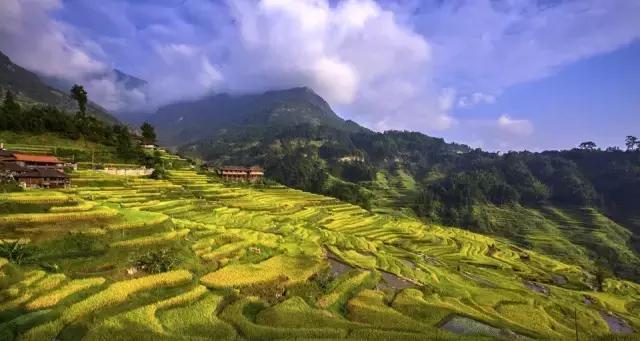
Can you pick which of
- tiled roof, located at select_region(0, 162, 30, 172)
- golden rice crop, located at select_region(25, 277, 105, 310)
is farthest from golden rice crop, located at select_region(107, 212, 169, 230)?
tiled roof, located at select_region(0, 162, 30, 172)

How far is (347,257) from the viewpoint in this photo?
43906 mm

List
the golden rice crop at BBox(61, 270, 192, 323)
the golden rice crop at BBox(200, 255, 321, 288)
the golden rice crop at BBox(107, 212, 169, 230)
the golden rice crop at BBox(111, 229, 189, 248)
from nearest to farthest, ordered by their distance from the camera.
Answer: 1. the golden rice crop at BBox(61, 270, 192, 323)
2. the golden rice crop at BBox(200, 255, 321, 288)
3. the golden rice crop at BBox(111, 229, 189, 248)
4. the golden rice crop at BBox(107, 212, 169, 230)

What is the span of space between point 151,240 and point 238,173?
89552 mm

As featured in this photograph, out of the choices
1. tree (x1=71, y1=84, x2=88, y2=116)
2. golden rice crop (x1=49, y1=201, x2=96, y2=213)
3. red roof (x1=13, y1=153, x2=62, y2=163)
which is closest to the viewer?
golden rice crop (x1=49, y1=201, x2=96, y2=213)

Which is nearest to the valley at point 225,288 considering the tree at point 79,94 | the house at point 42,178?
the house at point 42,178

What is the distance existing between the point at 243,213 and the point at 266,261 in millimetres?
23441

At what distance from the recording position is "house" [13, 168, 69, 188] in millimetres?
54156

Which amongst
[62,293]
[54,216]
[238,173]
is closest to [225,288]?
[62,293]

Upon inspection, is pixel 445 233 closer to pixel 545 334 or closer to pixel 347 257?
pixel 347 257

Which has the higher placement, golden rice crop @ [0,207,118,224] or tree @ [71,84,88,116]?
tree @ [71,84,88,116]

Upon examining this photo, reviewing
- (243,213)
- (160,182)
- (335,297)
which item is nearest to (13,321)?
(335,297)

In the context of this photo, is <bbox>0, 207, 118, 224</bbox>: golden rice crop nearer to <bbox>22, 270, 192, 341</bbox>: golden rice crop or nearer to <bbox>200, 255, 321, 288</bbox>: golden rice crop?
<bbox>22, 270, 192, 341</bbox>: golden rice crop

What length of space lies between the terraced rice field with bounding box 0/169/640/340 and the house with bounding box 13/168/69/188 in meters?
3.69

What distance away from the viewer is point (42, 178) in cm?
5481
